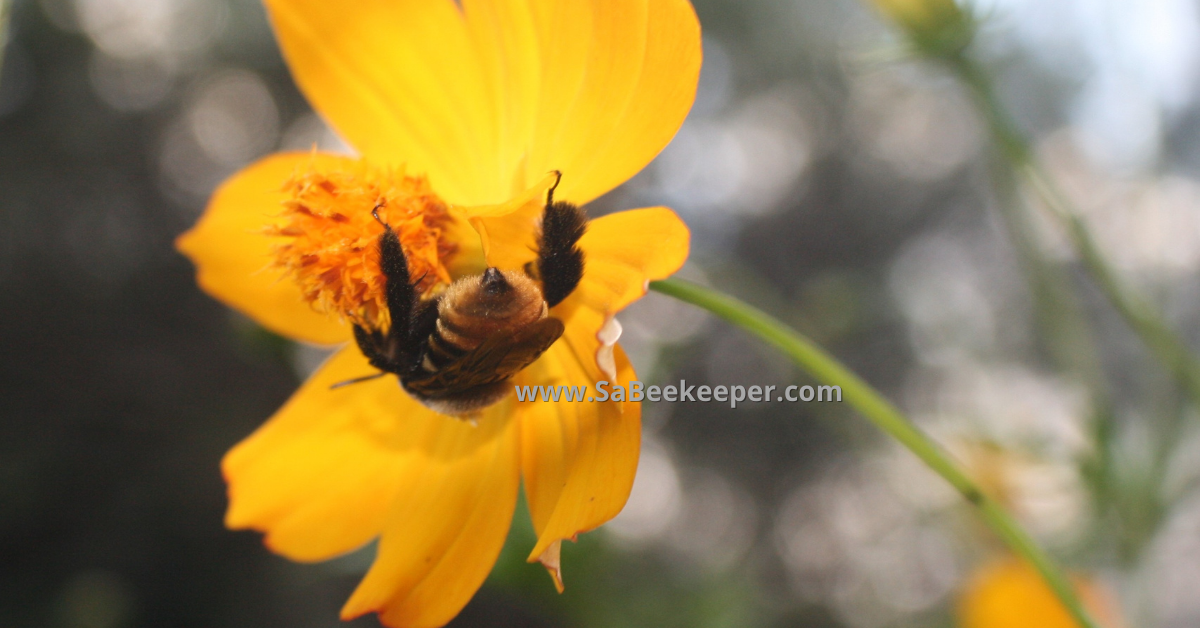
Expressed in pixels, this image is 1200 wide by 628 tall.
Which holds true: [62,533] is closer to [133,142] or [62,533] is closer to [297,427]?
[133,142]

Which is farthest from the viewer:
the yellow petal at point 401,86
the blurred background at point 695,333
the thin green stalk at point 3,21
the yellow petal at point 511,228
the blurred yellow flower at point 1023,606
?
the blurred background at point 695,333

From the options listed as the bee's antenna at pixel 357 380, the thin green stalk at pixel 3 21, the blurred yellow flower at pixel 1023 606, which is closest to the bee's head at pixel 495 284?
the bee's antenna at pixel 357 380

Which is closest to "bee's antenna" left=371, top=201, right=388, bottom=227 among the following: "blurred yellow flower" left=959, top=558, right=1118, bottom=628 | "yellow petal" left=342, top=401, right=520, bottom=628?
"yellow petal" left=342, top=401, right=520, bottom=628

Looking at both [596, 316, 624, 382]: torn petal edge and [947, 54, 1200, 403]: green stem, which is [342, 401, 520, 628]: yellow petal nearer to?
[596, 316, 624, 382]: torn petal edge

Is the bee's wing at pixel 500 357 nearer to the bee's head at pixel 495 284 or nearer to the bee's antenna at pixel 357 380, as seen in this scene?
the bee's head at pixel 495 284

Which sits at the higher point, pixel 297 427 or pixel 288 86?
pixel 297 427

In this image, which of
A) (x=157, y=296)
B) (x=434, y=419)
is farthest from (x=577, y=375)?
(x=157, y=296)
